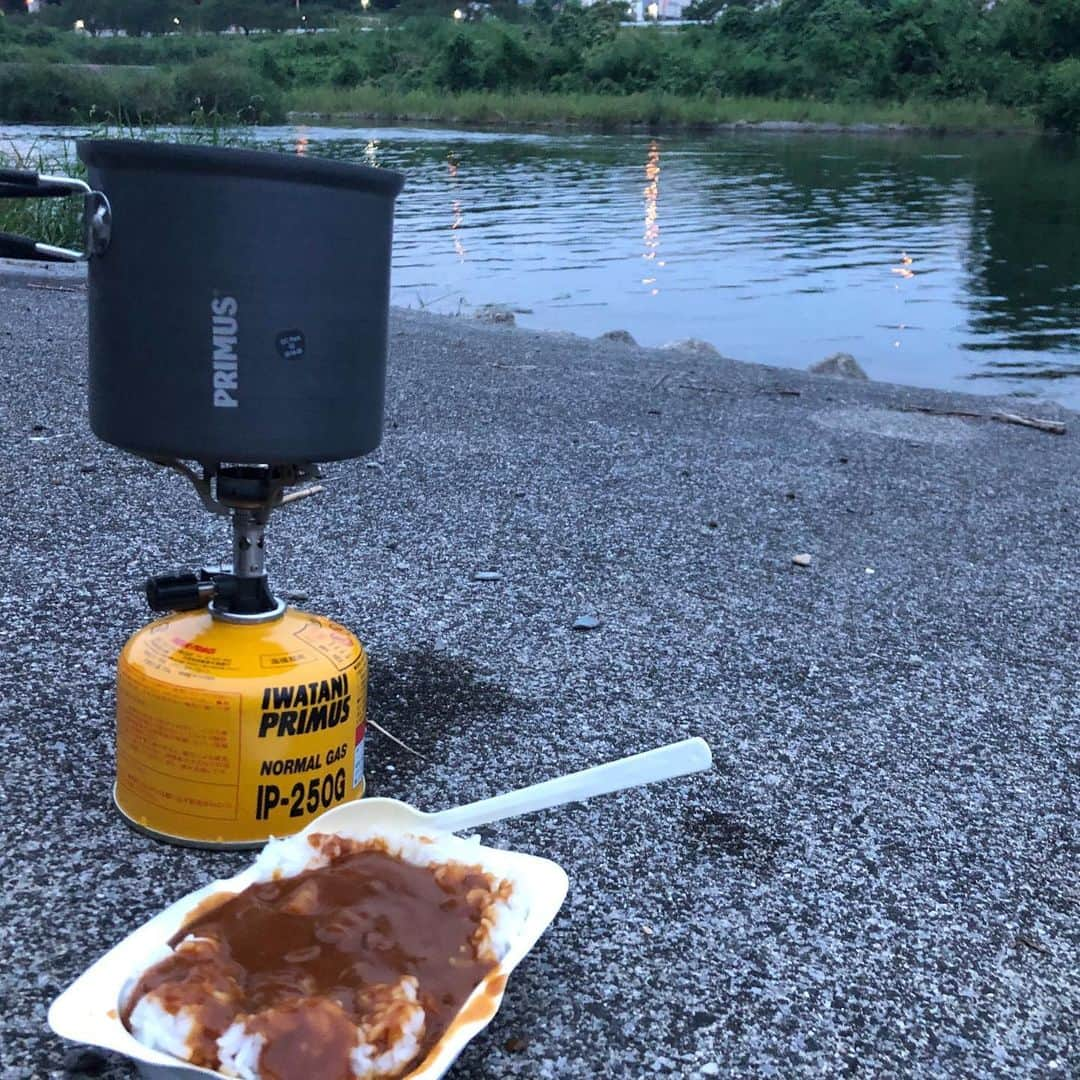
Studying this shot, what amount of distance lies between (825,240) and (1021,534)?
14421 millimetres

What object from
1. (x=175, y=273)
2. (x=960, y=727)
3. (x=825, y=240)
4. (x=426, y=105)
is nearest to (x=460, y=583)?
(x=960, y=727)

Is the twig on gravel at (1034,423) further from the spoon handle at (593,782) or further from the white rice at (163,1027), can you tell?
the white rice at (163,1027)

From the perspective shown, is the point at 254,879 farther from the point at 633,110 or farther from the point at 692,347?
the point at 633,110

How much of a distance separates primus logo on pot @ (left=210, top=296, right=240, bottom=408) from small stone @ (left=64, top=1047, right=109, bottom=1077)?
868mm

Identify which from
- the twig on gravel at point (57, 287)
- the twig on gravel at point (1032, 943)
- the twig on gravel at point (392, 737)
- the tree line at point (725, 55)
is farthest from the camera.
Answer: the tree line at point (725, 55)

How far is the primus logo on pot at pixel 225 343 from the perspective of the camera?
66.7 inches

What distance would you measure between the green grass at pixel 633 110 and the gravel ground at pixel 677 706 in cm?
4542

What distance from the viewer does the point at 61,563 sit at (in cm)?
318

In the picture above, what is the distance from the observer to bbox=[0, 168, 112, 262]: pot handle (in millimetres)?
1705

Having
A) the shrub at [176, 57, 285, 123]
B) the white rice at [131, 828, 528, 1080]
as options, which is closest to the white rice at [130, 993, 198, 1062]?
the white rice at [131, 828, 528, 1080]

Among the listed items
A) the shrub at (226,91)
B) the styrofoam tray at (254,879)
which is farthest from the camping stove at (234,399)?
the shrub at (226,91)

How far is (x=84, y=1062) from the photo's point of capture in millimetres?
1488

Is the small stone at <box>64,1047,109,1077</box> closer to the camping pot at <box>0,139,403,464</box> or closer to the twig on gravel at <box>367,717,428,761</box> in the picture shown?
the camping pot at <box>0,139,403,464</box>

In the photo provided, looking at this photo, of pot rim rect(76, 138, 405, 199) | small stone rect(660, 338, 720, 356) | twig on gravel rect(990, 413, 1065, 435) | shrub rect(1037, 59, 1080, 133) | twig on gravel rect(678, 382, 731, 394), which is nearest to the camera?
pot rim rect(76, 138, 405, 199)
